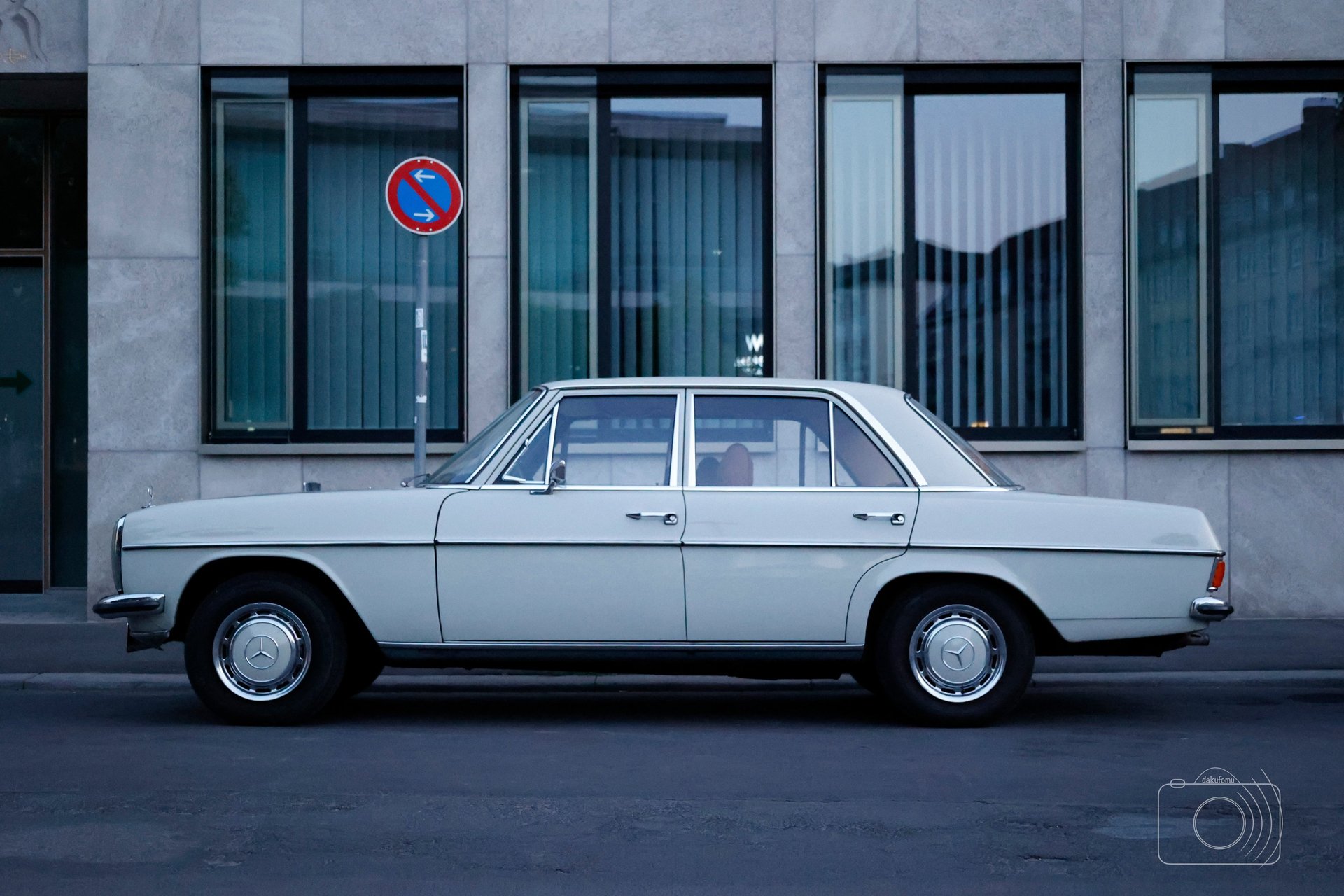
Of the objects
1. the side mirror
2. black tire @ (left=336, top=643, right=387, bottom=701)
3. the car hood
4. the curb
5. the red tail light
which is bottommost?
the curb

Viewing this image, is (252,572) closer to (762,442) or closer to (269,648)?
(269,648)

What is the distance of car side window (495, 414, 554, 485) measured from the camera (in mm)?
7125

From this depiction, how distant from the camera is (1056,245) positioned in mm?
12688

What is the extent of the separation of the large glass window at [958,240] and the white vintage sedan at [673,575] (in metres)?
5.47

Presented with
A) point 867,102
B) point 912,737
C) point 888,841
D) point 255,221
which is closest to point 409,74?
point 255,221

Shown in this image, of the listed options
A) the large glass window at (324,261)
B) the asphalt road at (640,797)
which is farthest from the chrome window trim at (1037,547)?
the large glass window at (324,261)

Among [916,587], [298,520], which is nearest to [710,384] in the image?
[916,587]

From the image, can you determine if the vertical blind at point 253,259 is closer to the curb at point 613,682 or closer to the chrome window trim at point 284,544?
the curb at point 613,682

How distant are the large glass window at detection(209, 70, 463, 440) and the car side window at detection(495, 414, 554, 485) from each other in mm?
5366

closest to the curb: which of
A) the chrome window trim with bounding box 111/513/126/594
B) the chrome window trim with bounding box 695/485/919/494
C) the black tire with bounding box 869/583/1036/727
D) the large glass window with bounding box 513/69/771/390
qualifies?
the chrome window trim with bounding box 111/513/126/594

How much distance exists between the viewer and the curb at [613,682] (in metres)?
8.59

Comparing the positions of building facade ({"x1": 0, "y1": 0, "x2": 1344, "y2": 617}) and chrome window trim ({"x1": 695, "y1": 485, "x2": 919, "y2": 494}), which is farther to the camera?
building facade ({"x1": 0, "y1": 0, "x2": 1344, "y2": 617})

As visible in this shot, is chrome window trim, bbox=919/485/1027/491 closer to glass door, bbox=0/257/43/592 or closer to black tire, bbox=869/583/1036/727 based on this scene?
black tire, bbox=869/583/1036/727

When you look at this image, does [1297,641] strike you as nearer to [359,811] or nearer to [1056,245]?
[1056,245]
